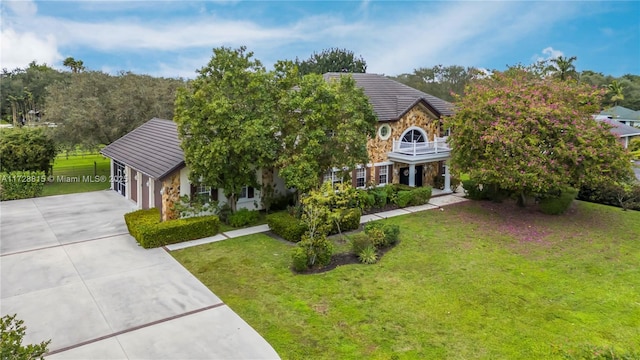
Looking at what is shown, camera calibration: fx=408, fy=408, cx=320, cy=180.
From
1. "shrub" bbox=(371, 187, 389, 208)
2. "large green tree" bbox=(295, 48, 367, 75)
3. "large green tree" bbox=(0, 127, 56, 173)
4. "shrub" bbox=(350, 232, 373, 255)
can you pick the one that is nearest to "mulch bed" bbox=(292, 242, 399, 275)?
"shrub" bbox=(350, 232, 373, 255)

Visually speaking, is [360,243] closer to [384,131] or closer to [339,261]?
[339,261]

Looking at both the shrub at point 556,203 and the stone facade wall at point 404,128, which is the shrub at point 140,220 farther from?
the shrub at point 556,203

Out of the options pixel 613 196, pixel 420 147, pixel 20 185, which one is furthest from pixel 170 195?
pixel 613 196

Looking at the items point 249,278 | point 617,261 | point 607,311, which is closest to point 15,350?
point 249,278

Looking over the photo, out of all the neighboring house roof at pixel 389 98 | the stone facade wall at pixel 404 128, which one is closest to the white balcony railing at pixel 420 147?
the stone facade wall at pixel 404 128

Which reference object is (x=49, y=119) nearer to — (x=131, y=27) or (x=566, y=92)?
(x=131, y=27)

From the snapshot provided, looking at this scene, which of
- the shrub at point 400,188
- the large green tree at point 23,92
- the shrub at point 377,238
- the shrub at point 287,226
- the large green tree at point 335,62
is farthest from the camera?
the large green tree at point 23,92

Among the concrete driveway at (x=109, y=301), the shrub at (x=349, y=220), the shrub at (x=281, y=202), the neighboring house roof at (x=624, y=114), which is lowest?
the concrete driveway at (x=109, y=301)
